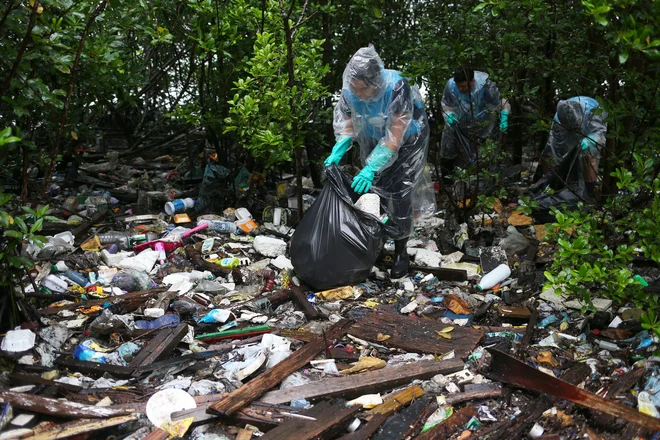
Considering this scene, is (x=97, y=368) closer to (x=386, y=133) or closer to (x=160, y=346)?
(x=160, y=346)

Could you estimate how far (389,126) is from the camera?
4531mm

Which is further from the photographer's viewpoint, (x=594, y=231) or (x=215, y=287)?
(x=215, y=287)

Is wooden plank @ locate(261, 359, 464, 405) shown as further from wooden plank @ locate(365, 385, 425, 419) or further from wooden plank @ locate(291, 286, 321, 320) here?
wooden plank @ locate(291, 286, 321, 320)

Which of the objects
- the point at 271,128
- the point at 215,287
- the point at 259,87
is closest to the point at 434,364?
the point at 215,287

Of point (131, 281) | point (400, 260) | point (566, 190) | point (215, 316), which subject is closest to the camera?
point (215, 316)

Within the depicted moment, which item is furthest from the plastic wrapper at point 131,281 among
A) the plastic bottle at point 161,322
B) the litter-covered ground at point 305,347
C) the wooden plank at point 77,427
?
the wooden plank at point 77,427

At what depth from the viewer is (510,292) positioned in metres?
4.35

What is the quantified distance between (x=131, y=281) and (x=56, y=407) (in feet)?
5.77

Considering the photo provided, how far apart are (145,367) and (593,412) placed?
2292 mm

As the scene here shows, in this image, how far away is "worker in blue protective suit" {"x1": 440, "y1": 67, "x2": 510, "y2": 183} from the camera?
585cm

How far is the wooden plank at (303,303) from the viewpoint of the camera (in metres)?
Result: 4.05

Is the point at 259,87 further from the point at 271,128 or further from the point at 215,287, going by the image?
the point at 215,287

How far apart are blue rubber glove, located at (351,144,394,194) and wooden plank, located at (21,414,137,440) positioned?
237 centimetres

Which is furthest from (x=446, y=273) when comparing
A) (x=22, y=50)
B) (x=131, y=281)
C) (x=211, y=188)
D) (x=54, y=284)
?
(x=22, y=50)
